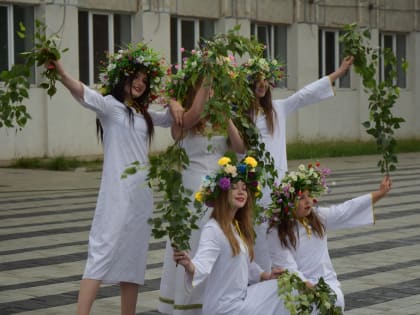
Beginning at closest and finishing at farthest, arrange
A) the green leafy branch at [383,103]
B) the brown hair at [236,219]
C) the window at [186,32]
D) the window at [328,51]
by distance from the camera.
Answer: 1. the brown hair at [236,219]
2. the green leafy branch at [383,103]
3. the window at [186,32]
4. the window at [328,51]

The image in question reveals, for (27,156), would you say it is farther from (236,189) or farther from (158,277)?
(236,189)

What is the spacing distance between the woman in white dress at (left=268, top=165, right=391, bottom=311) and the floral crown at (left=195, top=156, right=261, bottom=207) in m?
0.65

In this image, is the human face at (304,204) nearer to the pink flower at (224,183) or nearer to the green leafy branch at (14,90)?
the pink flower at (224,183)

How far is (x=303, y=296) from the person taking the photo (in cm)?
655

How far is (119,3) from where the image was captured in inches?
1119

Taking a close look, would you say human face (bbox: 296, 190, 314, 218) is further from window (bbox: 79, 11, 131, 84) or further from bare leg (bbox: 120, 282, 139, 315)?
window (bbox: 79, 11, 131, 84)

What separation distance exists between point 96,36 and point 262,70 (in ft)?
→ 67.4

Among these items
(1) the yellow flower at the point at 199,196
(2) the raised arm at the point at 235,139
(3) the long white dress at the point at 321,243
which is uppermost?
(2) the raised arm at the point at 235,139

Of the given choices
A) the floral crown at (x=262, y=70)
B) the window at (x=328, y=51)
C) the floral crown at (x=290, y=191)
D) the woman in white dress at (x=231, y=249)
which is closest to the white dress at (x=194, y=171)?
the floral crown at (x=290, y=191)

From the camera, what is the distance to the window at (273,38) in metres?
33.1

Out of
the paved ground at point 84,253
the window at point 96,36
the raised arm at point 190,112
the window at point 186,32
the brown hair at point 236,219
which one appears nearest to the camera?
the brown hair at point 236,219

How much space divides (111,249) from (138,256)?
0.20 m

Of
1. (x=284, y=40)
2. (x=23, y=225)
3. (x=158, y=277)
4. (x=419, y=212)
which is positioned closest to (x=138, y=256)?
(x=158, y=277)

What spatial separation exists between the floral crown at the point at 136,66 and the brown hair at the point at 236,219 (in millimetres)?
1197
